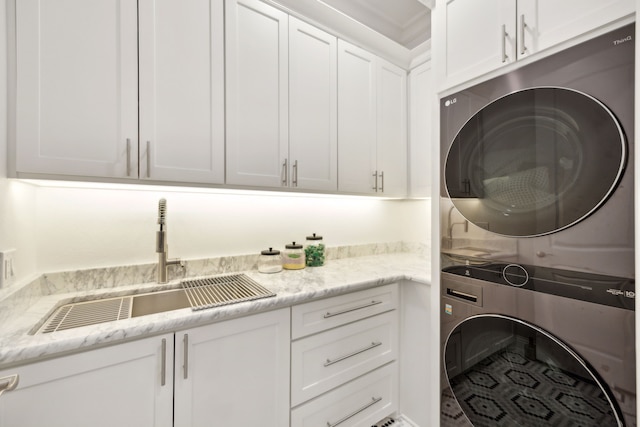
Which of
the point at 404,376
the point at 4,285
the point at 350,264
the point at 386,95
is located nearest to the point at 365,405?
the point at 404,376

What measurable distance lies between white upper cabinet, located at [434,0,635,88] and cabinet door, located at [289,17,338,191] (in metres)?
0.65

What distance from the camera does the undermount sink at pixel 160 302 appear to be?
0.96m

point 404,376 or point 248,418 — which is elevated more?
point 248,418

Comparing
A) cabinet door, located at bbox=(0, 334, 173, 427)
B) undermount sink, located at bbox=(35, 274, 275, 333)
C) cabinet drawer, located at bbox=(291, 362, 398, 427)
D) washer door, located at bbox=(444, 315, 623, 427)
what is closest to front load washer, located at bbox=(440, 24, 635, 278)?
washer door, located at bbox=(444, 315, 623, 427)

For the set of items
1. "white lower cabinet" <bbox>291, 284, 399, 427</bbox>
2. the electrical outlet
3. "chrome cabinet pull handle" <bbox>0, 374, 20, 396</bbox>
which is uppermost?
the electrical outlet

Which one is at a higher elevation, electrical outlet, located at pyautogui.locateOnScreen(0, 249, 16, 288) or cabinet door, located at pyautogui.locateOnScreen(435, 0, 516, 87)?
cabinet door, located at pyautogui.locateOnScreen(435, 0, 516, 87)

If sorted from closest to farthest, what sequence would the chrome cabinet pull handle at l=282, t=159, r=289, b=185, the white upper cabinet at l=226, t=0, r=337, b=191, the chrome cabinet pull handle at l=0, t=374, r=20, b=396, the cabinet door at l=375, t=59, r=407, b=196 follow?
1. the chrome cabinet pull handle at l=0, t=374, r=20, b=396
2. the white upper cabinet at l=226, t=0, r=337, b=191
3. the chrome cabinet pull handle at l=282, t=159, r=289, b=185
4. the cabinet door at l=375, t=59, r=407, b=196

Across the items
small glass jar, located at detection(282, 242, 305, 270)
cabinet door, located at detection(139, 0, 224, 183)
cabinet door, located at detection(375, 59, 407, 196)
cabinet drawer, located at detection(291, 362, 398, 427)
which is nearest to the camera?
cabinet door, located at detection(139, 0, 224, 183)

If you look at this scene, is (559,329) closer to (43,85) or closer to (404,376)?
(404,376)

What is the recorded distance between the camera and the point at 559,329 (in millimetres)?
893

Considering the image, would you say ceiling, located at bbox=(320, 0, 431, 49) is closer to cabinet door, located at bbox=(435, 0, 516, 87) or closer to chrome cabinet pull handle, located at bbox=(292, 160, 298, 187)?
cabinet door, located at bbox=(435, 0, 516, 87)

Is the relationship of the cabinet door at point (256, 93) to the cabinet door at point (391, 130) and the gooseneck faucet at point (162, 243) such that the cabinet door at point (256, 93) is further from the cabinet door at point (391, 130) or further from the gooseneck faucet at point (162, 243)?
the cabinet door at point (391, 130)

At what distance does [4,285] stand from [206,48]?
1225 mm

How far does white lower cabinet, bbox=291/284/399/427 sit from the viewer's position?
1.23 metres
